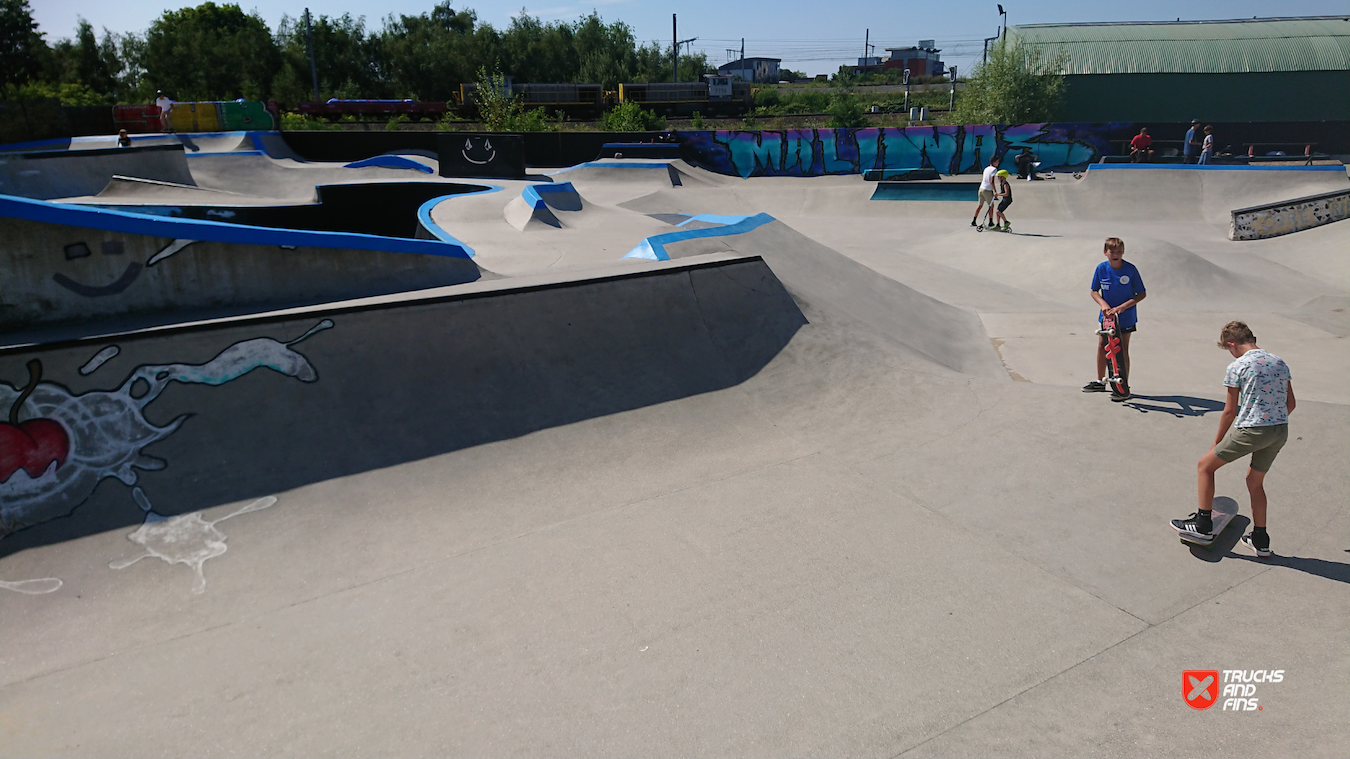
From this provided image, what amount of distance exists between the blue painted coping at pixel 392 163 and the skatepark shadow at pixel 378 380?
2231cm

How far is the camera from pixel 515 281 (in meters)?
7.68

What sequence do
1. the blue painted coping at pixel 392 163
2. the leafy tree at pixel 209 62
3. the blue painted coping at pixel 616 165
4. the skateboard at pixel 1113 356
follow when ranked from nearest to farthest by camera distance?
the skateboard at pixel 1113 356, the blue painted coping at pixel 616 165, the blue painted coping at pixel 392 163, the leafy tree at pixel 209 62

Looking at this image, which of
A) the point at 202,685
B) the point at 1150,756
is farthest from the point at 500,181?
the point at 1150,756

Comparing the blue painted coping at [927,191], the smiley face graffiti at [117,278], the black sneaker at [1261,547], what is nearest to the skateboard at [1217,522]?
the black sneaker at [1261,547]

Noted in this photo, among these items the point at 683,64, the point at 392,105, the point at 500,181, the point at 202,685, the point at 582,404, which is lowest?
the point at 202,685

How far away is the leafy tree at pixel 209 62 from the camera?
64.6 metres

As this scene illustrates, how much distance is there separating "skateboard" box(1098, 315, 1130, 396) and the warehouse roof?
137 feet

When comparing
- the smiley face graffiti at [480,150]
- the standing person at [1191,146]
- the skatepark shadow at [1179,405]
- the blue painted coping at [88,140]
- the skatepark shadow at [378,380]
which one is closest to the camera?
the skatepark shadow at [378,380]

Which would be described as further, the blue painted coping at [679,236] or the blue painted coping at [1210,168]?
the blue painted coping at [1210,168]

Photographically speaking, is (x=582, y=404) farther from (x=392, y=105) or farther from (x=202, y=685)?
(x=392, y=105)

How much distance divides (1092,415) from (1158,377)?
1.96 m

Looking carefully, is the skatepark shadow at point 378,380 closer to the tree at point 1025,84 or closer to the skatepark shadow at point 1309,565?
the skatepark shadow at point 1309,565

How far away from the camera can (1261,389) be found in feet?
14.3

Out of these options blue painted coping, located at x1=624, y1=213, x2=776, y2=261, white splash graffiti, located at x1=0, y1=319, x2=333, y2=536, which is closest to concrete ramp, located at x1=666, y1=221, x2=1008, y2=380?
blue painted coping, located at x1=624, y1=213, x2=776, y2=261
